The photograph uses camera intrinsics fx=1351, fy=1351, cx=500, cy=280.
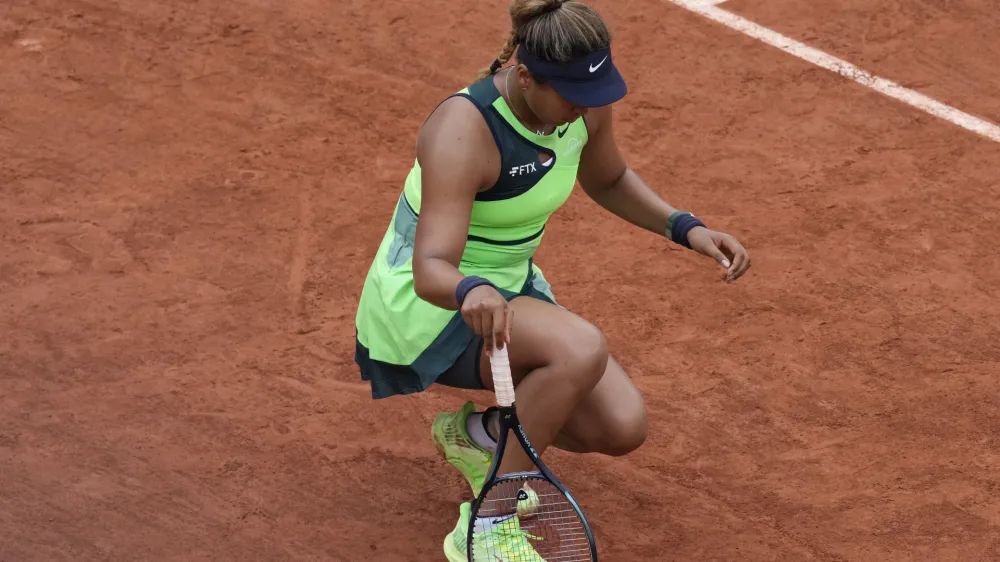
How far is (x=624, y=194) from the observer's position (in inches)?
183

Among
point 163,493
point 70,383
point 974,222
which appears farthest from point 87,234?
point 974,222

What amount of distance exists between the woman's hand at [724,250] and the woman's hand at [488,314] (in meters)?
0.88

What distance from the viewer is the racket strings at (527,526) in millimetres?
4242

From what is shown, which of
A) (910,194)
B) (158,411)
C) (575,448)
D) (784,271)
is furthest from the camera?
(910,194)

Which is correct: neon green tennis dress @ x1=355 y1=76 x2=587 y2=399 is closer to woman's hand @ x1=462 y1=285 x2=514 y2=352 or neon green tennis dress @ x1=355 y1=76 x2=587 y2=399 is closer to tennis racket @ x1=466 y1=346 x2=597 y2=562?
tennis racket @ x1=466 y1=346 x2=597 y2=562

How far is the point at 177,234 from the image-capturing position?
6.12 metres

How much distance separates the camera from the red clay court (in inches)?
188

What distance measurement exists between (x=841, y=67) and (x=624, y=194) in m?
3.17

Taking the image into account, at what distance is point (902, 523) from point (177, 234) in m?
3.36

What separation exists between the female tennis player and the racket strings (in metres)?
0.02

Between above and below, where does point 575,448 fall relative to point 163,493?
above

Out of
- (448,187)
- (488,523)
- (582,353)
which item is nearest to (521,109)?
(448,187)

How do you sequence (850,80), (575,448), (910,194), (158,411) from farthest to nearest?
1. (850,80)
2. (910,194)
3. (158,411)
4. (575,448)

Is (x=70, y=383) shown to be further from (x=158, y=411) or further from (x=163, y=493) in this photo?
(x=163, y=493)
